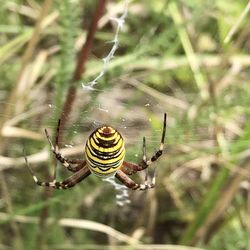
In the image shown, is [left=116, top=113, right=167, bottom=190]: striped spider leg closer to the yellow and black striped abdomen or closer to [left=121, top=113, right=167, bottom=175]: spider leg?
[left=121, top=113, right=167, bottom=175]: spider leg

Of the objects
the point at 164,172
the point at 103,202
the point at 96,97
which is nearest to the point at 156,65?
the point at 164,172

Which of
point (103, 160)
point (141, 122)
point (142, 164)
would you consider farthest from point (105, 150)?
point (141, 122)

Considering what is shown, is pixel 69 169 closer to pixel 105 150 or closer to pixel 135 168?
pixel 135 168

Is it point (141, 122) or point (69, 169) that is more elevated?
point (141, 122)

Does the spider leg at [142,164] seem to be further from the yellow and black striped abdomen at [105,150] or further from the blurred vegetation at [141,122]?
the yellow and black striped abdomen at [105,150]

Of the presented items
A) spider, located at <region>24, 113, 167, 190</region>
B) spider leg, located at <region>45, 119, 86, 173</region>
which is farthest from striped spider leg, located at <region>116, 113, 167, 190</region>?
spider leg, located at <region>45, 119, 86, 173</region>

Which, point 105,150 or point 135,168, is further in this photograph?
point 135,168

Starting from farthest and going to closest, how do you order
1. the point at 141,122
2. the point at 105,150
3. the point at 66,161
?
the point at 141,122
the point at 66,161
the point at 105,150
